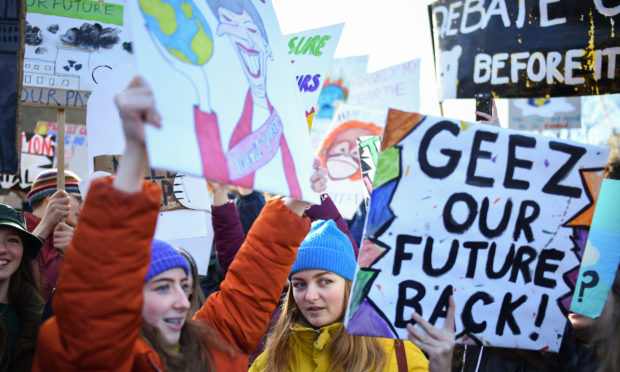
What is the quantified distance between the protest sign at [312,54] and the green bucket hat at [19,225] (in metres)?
1.99

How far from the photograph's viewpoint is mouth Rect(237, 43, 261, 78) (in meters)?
2.01

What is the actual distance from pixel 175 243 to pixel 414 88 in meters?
4.56

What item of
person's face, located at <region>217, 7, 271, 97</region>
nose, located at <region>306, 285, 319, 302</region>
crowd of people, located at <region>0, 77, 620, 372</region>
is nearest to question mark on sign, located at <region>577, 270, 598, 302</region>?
crowd of people, located at <region>0, 77, 620, 372</region>

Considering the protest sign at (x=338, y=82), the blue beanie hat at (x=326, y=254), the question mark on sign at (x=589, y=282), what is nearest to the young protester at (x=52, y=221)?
the blue beanie hat at (x=326, y=254)

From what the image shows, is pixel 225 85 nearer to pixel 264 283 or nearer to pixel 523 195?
pixel 264 283

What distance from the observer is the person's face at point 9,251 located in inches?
109

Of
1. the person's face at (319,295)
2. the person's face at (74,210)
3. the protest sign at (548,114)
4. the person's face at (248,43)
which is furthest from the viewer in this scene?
the protest sign at (548,114)

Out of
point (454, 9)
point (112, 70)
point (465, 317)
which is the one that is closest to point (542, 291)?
point (465, 317)

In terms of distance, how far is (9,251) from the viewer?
9.21 feet

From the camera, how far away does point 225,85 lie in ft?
5.92

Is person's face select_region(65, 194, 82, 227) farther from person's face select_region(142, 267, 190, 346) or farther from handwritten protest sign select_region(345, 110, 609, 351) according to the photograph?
handwritten protest sign select_region(345, 110, 609, 351)

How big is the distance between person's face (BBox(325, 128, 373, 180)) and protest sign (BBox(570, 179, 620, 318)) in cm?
370

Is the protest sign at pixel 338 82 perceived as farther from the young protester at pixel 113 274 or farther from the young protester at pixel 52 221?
the young protester at pixel 113 274

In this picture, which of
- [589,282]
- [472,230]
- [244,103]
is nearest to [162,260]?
[244,103]
